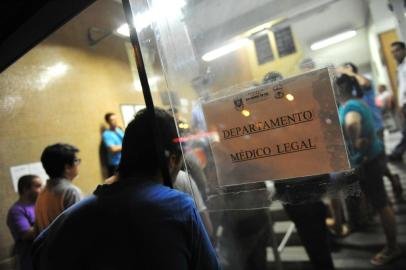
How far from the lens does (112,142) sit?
136 inches

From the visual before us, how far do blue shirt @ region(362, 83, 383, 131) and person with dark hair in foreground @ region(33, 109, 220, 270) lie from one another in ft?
1.55

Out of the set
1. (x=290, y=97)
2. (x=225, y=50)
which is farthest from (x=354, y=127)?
(x=225, y=50)

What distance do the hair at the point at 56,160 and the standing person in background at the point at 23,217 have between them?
18.0 inches

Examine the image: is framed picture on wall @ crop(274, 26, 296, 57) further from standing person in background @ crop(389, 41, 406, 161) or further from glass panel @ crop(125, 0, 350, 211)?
standing person in background @ crop(389, 41, 406, 161)

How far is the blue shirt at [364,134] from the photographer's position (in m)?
0.60

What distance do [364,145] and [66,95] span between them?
10.4ft

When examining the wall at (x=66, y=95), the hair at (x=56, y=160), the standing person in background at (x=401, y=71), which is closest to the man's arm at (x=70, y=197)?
the hair at (x=56, y=160)

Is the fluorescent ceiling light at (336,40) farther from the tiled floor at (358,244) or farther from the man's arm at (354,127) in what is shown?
the tiled floor at (358,244)

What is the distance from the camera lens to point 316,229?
83cm

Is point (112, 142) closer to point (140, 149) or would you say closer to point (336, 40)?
point (140, 149)

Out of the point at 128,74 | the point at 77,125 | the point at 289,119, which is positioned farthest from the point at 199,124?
the point at 128,74

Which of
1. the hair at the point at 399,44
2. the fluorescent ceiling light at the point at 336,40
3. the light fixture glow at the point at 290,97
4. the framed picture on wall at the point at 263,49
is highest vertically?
the framed picture on wall at the point at 263,49

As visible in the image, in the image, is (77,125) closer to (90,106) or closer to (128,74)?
(90,106)

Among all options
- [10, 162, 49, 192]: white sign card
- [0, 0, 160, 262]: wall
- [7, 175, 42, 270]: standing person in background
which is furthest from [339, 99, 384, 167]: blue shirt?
[10, 162, 49, 192]: white sign card
